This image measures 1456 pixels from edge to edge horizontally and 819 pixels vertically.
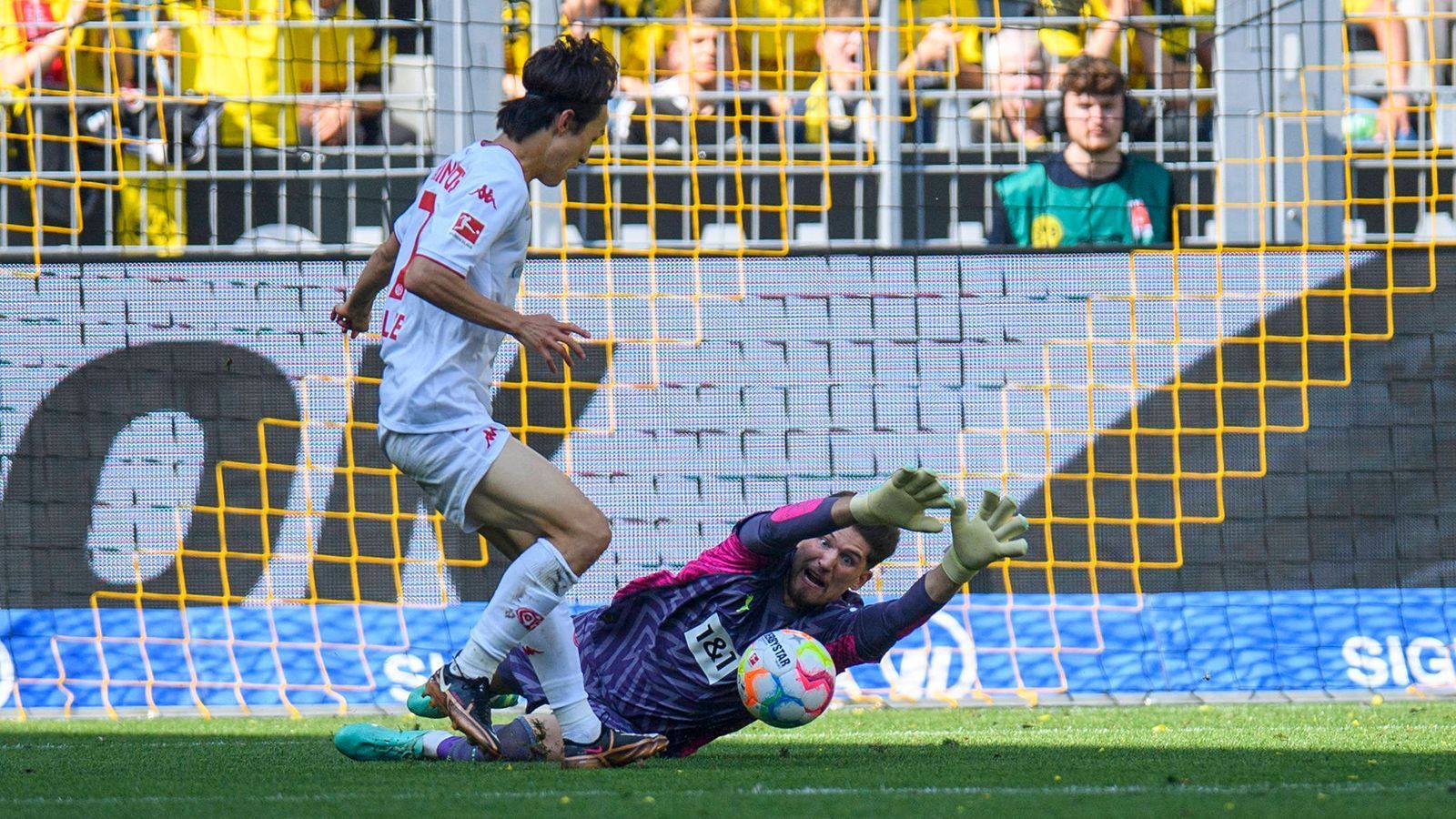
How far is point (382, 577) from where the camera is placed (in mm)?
7059

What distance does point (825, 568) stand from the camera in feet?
15.3

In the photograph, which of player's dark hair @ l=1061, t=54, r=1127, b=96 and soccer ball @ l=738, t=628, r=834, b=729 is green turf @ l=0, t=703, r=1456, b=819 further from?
player's dark hair @ l=1061, t=54, r=1127, b=96

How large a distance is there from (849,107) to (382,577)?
307cm

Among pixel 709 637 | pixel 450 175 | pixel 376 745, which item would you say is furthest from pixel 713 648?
pixel 450 175

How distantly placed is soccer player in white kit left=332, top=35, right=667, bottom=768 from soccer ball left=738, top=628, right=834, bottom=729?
29cm

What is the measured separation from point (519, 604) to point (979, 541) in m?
1.18

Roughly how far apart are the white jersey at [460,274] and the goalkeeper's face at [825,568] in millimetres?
946

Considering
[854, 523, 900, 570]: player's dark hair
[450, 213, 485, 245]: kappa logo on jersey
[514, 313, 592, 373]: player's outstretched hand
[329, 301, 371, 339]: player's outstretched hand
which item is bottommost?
[854, 523, 900, 570]: player's dark hair

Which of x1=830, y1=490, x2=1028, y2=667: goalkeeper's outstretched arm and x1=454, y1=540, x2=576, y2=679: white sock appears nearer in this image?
x1=454, y1=540, x2=576, y2=679: white sock

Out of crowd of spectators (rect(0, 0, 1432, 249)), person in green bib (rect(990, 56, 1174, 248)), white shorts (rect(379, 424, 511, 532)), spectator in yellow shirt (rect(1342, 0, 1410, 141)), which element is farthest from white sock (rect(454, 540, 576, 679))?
spectator in yellow shirt (rect(1342, 0, 1410, 141))

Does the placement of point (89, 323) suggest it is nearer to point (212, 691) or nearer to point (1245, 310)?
point (212, 691)

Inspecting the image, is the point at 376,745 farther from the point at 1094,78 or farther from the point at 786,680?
the point at 1094,78

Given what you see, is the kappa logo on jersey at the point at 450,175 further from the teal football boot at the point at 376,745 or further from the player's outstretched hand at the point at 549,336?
the teal football boot at the point at 376,745

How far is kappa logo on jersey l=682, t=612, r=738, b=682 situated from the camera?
15.6 ft
